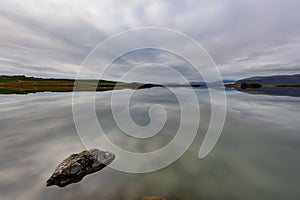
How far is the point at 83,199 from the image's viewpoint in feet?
17.2

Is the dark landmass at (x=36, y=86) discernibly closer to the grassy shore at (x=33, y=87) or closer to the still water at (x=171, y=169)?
the grassy shore at (x=33, y=87)

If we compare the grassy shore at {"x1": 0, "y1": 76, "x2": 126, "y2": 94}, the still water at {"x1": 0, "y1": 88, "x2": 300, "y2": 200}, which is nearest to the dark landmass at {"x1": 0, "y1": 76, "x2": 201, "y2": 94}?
the grassy shore at {"x1": 0, "y1": 76, "x2": 126, "y2": 94}

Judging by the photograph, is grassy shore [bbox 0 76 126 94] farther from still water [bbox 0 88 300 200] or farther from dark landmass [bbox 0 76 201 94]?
still water [bbox 0 88 300 200]

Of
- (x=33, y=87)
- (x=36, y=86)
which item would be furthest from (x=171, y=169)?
(x=36, y=86)

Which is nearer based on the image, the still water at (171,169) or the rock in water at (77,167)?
the still water at (171,169)

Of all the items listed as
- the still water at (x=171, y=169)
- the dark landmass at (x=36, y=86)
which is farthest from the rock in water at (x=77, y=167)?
the dark landmass at (x=36, y=86)

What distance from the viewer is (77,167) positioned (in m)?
6.48

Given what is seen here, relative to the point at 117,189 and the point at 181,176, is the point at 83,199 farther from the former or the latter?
the point at 181,176

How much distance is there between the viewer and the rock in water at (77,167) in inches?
238

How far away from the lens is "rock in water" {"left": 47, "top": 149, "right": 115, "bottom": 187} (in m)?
6.04

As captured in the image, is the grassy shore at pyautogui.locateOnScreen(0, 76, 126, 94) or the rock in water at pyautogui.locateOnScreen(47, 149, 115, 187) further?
the grassy shore at pyautogui.locateOnScreen(0, 76, 126, 94)

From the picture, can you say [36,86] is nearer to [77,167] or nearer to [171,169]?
[77,167]

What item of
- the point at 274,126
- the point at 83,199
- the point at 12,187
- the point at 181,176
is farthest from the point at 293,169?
the point at 12,187

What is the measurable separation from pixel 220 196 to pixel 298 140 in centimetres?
856
